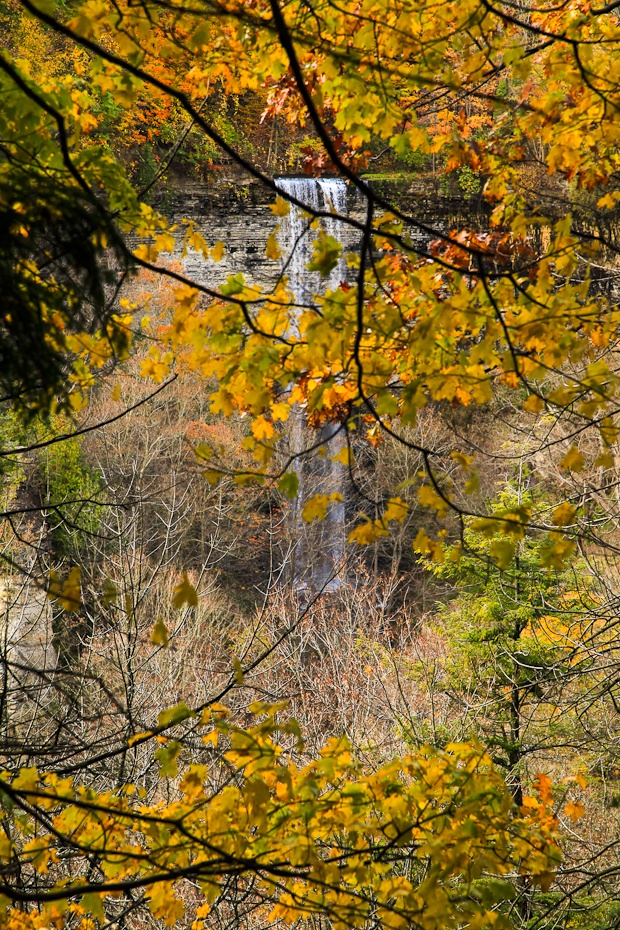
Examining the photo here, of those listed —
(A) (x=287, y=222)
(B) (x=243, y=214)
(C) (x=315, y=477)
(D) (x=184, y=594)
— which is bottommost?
(D) (x=184, y=594)

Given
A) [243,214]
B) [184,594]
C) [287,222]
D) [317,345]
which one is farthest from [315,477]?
[184,594]

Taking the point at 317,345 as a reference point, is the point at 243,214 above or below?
above

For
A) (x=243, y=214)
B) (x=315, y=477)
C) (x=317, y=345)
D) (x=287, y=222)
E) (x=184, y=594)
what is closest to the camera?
(x=184, y=594)

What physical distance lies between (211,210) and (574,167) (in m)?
16.0

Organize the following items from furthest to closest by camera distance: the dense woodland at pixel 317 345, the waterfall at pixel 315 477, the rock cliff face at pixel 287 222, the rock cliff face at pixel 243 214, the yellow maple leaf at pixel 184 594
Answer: the rock cliff face at pixel 243 214 → the rock cliff face at pixel 287 222 → the waterfall at pixel 315 477 → the dense woodland at pixel 317 345 → the yellow maple leaf at pixel 184 594

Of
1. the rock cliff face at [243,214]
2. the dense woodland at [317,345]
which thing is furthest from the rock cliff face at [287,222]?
the dense woodland at [317,345]

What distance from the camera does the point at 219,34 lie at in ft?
8.06

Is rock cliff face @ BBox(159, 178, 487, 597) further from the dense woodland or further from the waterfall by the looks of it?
the dense woodland

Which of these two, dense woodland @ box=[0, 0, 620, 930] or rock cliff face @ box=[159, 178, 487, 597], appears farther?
rock cliff face @ box=[159, 178, 487, 597]

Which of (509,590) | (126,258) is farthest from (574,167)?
(509,590)

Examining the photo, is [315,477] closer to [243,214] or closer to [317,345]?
[243,214]

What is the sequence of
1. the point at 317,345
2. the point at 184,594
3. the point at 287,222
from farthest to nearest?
1. the point at 287,222
2. the point at 317,345
3. the point at 184,594

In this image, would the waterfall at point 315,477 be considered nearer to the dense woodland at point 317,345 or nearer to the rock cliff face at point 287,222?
the rock cliff face at point 287,222

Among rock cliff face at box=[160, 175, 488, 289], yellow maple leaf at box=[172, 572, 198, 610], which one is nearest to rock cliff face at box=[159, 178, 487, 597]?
rock cliff face at box=[160, 175, 488, 289]
